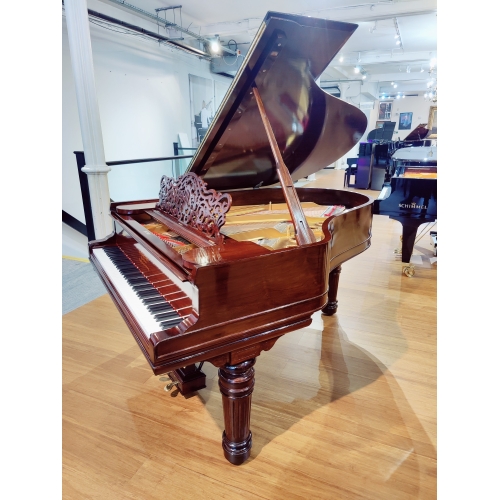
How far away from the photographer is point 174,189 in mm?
1834

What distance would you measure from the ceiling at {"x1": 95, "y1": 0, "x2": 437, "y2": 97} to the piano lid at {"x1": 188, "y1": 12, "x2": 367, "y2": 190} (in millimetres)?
4335

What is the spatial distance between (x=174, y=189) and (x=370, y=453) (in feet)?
5.19

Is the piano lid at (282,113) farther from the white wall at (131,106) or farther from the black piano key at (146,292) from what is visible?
the white wall at (131,106)

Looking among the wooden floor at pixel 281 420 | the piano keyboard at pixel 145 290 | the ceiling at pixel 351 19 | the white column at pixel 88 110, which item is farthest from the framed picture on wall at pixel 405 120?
the piano keyboard at pixel 145 290

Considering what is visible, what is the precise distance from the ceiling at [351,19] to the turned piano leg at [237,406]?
583 cm

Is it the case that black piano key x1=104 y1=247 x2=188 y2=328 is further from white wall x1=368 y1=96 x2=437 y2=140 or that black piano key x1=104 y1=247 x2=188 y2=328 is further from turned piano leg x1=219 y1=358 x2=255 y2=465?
white wall x1=368 y1=96 x2=437 y2=140

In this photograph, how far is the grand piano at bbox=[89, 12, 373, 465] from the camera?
3.93 feet

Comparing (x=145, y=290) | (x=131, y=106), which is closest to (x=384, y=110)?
(x=131, y=106)

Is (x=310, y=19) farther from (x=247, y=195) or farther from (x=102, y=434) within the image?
(x=102, y=434)

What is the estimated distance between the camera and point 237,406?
141cm

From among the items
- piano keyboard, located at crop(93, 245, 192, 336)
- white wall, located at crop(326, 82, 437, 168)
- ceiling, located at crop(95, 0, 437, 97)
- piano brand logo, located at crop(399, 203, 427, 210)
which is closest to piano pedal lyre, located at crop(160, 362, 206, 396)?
piano keyboard, located at crop(93, 245, 192, 336)

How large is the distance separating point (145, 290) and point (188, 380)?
74cm

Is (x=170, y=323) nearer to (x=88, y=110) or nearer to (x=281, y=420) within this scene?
(x=281, y=420)

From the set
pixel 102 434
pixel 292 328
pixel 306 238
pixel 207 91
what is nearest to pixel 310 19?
pixel 306 238
